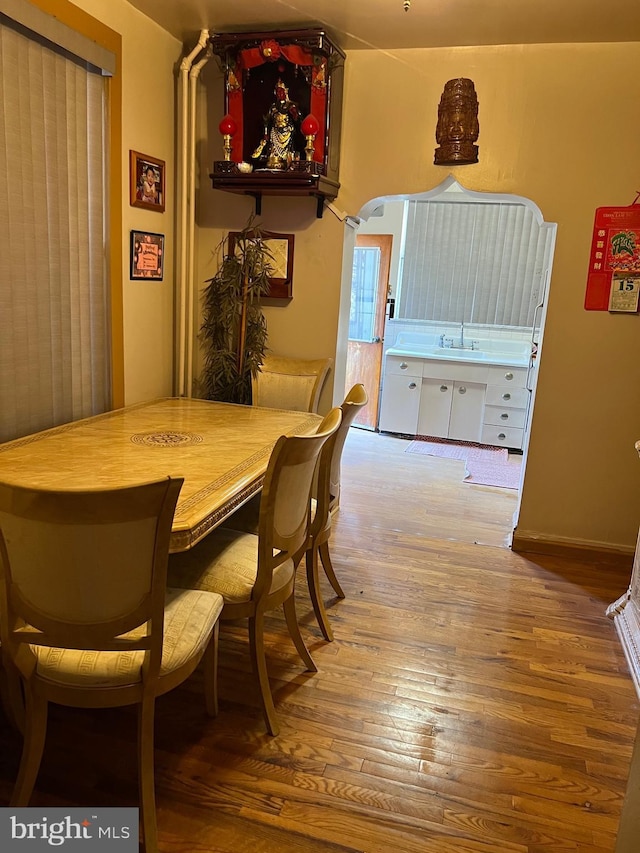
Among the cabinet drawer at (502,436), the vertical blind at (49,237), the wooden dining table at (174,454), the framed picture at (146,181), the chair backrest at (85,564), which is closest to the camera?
the chair backrest at (85,564)

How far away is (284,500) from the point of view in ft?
6.16

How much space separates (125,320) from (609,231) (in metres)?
2.48

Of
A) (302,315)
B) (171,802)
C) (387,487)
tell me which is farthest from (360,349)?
(171,802)

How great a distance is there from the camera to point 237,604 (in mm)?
1890

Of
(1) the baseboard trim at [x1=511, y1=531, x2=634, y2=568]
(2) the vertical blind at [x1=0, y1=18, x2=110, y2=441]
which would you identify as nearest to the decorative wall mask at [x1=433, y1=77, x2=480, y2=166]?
(2) the vertical blind at [x1=0, y1=18, x2=110, y2=441]

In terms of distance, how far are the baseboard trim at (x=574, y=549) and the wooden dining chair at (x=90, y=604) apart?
7.87ft

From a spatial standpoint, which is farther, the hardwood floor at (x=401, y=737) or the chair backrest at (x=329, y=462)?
the chair backrest at (x=329, y=462)

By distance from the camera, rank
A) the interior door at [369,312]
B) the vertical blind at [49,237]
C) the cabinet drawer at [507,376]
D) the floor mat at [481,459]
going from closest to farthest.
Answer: the vertical blind at [49,237]
the floor mat at [481,459]
the cabinet drawer at [507,376]
the interior door at [369,312]

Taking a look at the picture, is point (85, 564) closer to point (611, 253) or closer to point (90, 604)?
point (90, 604)

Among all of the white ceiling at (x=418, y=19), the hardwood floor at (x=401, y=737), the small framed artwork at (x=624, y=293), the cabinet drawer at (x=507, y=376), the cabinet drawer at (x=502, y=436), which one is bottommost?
the hardwood floor at (x=401, y=737)

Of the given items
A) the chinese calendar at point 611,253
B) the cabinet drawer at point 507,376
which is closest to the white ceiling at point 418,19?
the chinese calendar at point 611,253

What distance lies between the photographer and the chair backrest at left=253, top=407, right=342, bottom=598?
1.77 meters

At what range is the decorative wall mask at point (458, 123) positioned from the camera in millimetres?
2957

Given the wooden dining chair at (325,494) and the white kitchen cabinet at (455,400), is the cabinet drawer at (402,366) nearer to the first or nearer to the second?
the white kitchen cabinet at (455,400)
